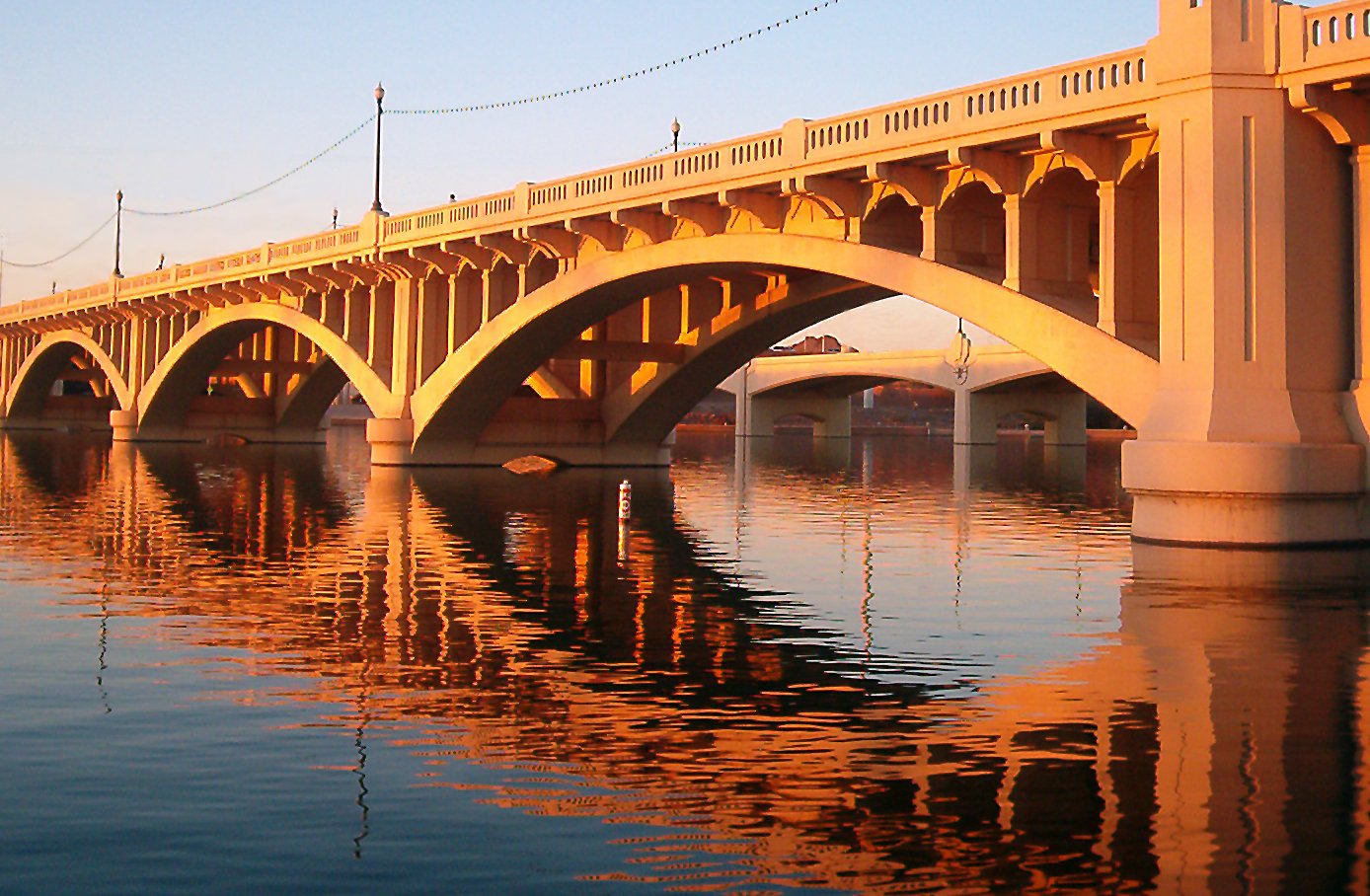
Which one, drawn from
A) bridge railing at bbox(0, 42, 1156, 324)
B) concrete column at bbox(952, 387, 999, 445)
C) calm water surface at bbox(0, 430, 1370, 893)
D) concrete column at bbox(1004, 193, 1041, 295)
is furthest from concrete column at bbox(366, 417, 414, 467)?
concrete column at bbox(952, 387, 999, 445)

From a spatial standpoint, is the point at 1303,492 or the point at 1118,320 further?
the point at 1118,320

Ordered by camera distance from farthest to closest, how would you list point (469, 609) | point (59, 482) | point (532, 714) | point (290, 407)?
point (290, 407), point (59, 482), point (469, 609), point (532, 714)

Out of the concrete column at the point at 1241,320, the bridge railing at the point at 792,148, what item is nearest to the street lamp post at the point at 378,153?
the bridge railing at the point at 792,148

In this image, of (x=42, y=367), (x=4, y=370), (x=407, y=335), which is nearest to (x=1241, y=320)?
(x=407, y=335)

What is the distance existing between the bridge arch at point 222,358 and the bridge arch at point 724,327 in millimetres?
9656

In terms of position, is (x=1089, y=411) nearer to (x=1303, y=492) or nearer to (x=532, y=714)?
(x=1303, y=492)

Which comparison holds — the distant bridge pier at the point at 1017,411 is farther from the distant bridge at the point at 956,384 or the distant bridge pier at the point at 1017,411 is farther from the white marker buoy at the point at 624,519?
the white marker buoy at the point at 624,519

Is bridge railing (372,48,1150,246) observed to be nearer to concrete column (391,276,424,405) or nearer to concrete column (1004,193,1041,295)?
concrete column (1004,193,1041,295)

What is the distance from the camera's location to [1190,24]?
24531mm

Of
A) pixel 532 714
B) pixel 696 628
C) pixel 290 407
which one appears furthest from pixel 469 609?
pixel 290 407

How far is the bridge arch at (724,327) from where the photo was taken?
27.2 metres

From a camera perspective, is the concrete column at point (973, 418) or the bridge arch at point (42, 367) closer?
the bridge arch at point (42, 367)

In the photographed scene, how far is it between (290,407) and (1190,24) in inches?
2595

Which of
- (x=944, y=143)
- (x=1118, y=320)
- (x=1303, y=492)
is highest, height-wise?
(x=944, y=143)
